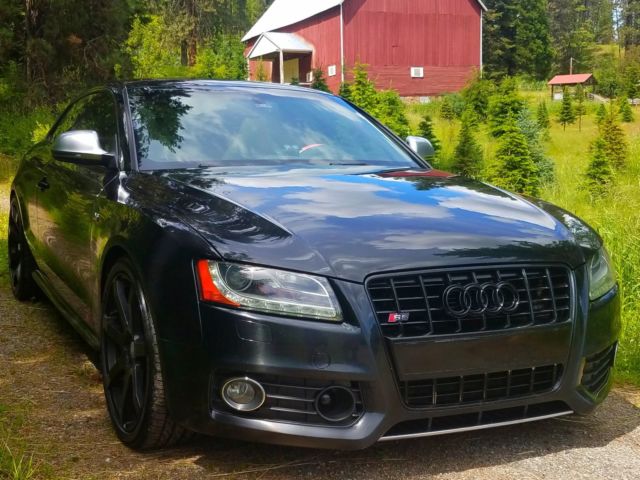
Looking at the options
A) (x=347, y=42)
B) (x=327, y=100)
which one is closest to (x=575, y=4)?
(x=347, y=42)

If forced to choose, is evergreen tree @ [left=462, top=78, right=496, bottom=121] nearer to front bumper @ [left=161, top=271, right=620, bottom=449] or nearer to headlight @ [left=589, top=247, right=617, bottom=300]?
headlight @ [left=589, top=247, right=617, bottom=300]

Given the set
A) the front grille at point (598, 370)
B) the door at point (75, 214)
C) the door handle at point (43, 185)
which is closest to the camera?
the front grille at point (598, 370)

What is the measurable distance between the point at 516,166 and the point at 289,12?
34503 millimetres

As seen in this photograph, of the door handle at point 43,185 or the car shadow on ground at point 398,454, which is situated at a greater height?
the door handle at point 43,185

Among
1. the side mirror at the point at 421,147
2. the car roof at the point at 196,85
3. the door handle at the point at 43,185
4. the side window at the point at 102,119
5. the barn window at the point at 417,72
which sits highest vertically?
the barn window at the point at 417,72

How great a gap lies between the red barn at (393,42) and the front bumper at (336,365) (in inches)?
1396

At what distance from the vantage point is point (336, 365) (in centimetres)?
247

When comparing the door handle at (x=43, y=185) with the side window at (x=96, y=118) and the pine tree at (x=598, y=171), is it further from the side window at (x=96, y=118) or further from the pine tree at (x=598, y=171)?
the pine tree at (x=598, y=171)

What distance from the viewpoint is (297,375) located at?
2.47 meters

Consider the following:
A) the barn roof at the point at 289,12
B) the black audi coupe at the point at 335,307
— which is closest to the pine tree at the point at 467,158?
the black audi coupe at the point at 335,307

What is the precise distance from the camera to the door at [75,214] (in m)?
3.59

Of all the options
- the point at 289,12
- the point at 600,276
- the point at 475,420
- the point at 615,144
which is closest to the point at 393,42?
the point at 289,12

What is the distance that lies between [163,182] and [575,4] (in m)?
103

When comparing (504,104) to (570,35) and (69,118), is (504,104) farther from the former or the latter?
(570,35)
